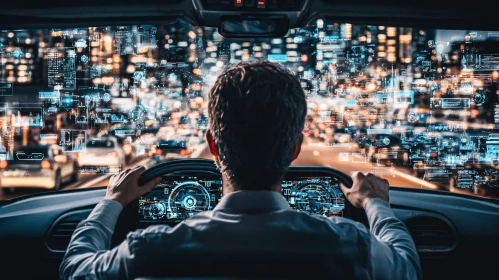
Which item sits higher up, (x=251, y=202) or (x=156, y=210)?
(x=251, y=202)

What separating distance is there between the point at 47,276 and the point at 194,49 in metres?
2.27

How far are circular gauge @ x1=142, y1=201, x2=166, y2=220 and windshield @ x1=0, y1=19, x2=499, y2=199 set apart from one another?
27.7 inches

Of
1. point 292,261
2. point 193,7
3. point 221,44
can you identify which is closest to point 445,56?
point 221,44

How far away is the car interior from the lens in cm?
310

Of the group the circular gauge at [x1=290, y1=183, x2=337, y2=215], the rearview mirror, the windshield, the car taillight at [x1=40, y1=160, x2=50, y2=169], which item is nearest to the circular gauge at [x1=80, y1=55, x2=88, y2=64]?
the windshield

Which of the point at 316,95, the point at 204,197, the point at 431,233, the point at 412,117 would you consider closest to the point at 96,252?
the point at 204,197

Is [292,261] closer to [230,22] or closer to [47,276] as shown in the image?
[230,22]

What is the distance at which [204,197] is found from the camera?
253 centimetres

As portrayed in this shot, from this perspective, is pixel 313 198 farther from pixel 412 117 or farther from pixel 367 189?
pixel 412 117

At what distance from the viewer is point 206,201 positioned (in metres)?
2.53

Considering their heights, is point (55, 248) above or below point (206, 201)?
below

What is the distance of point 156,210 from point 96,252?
1.25 meters

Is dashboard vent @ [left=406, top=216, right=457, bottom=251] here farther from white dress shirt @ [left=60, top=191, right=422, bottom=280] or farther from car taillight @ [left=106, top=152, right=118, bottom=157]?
car taillight @ [left=106, top=152, right=118, bottom=157]

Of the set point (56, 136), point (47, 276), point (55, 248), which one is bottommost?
point (47, 276)
